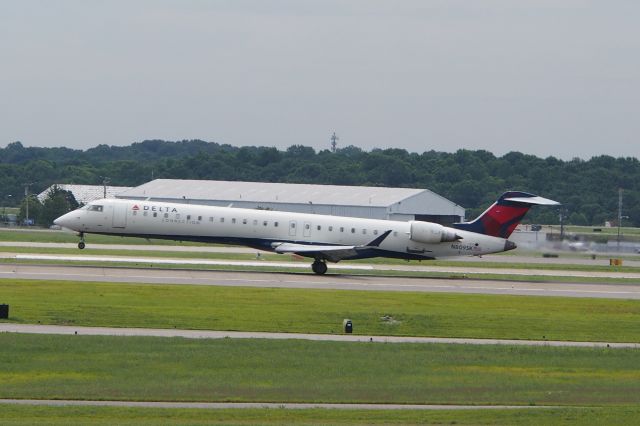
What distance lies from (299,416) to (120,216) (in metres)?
36.8

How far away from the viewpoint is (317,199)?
10444 centimetres

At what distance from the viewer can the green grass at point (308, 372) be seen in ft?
76.0

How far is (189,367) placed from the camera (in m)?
25.9

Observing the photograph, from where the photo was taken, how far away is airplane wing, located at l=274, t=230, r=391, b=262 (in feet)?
181

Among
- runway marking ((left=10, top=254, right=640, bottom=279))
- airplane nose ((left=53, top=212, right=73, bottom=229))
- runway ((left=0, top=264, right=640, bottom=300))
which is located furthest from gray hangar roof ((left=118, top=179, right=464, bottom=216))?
runway ((left=0, top=264, right=640, bottom=300))

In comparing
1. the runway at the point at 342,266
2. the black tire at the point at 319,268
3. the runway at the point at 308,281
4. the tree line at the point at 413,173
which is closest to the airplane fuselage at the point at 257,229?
the black tire at the point at 319,268

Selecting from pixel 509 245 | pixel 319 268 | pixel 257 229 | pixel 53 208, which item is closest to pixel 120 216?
pixel 257 229

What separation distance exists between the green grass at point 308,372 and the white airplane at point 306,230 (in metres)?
25.5

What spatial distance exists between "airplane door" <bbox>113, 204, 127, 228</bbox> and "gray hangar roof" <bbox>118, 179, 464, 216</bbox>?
147 feet

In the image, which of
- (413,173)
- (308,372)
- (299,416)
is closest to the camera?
(299,416)

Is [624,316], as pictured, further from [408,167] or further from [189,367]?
[408,167]

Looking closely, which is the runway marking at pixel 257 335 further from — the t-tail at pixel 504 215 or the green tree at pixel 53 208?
the green tree at pixel 53 208

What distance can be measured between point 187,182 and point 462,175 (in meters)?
63.5

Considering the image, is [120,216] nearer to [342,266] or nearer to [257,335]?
[342,266]
